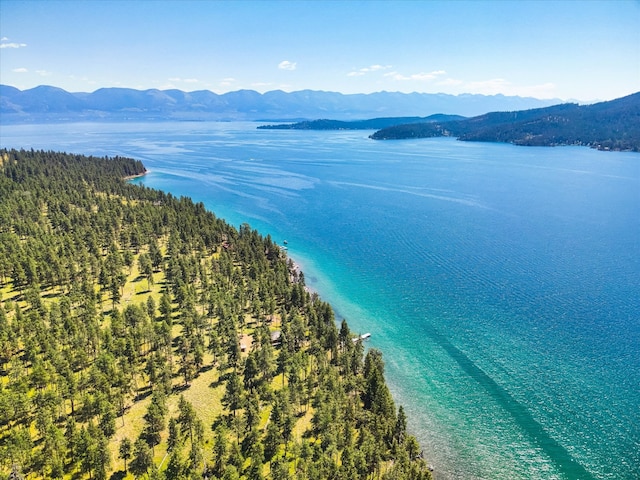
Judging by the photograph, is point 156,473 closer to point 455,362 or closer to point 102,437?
point 102,437

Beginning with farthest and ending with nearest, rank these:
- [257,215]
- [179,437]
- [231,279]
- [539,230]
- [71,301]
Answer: [257,215]
[539,230]
[231,279]
[71,301]
[179,437]

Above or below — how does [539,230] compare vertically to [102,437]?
above

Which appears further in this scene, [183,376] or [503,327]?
[503,327]

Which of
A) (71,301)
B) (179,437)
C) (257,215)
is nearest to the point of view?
(179,437)

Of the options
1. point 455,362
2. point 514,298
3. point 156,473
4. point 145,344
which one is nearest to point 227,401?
point 156,473

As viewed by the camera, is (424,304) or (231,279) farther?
(231,279)

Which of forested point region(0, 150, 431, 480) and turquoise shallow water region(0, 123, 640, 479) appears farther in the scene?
turquoise shallow water region(0, 123, 640, 479)

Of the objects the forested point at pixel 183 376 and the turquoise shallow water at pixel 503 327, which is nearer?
the forested point at pixel 183 376

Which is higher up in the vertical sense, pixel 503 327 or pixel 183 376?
pixel 503 327
